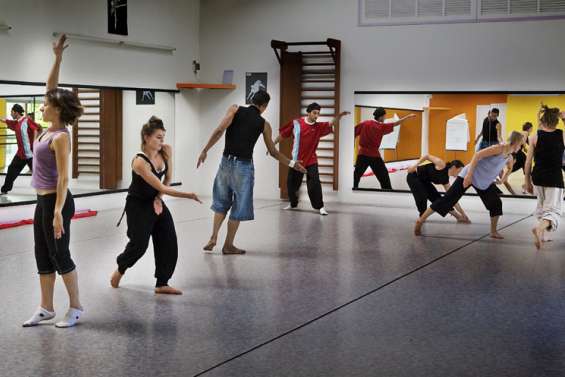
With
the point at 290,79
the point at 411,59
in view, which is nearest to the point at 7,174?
the point at 290,79

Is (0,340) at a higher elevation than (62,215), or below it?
below

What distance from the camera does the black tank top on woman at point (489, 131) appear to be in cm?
1154

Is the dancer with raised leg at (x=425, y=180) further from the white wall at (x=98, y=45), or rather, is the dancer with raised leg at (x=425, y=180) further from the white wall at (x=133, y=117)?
the white wall at (x=133, y=117)

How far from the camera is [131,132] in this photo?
1173 cm

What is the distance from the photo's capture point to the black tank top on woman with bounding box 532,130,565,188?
7.51 metres

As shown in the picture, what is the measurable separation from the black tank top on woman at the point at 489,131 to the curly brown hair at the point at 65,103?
822 cm

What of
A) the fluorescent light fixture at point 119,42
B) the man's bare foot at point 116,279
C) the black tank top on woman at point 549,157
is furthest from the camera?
the fluorescent light fixture at point 119,42

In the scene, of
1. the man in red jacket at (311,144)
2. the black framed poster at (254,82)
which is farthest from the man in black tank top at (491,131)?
the black framed poster at (254,82)

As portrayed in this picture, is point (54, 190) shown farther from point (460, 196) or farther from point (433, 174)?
point (433, 174)

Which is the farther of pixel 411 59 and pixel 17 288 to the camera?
pixel 411 59

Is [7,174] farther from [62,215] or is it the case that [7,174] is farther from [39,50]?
[62,215]

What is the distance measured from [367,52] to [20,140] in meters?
4.97

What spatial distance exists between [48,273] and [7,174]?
19.1 feet

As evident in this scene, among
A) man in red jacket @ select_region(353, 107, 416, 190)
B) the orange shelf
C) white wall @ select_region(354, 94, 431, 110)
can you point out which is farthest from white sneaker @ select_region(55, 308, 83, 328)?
white wall @ select_region(354, 94, 431, 110)
